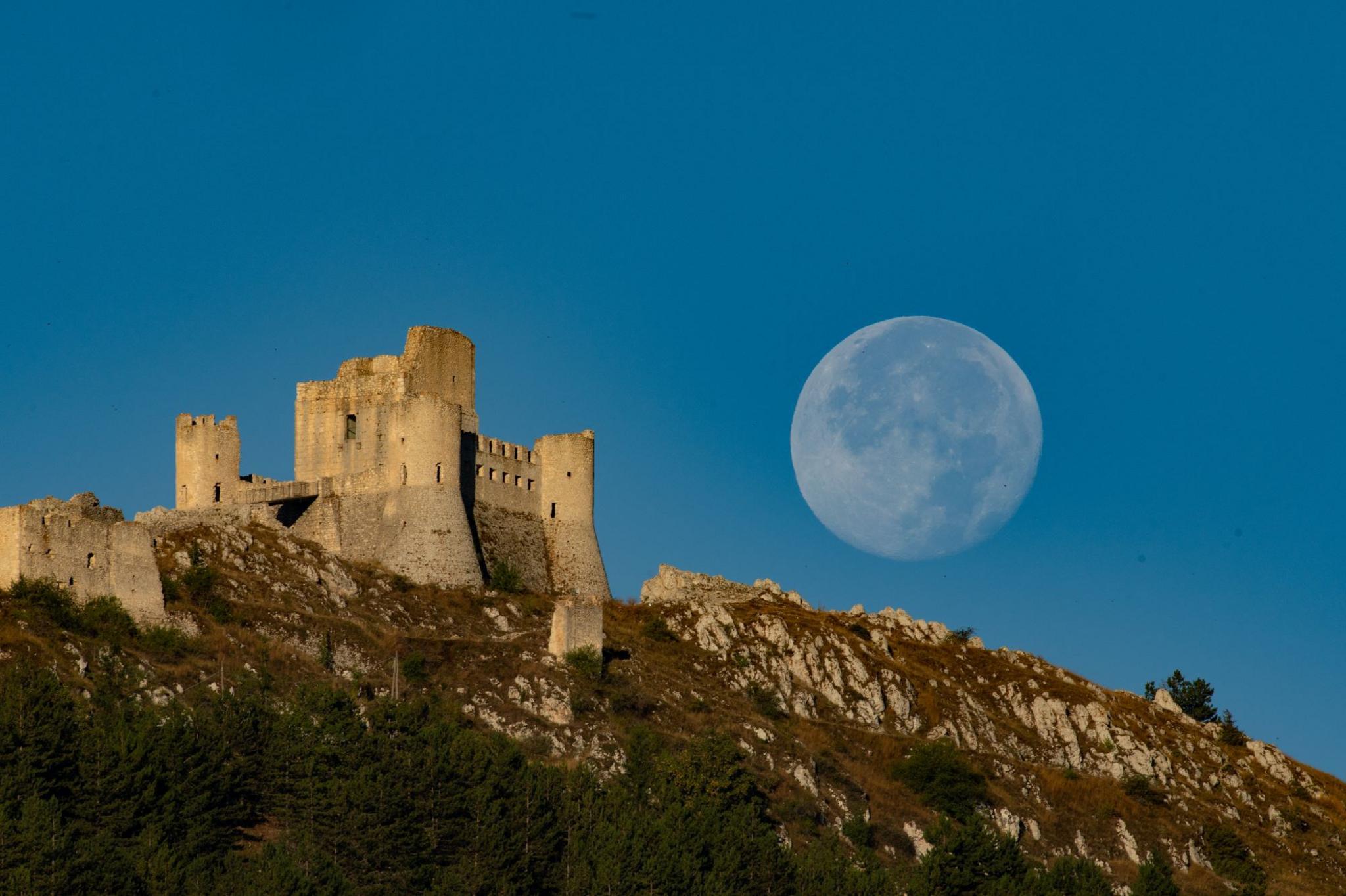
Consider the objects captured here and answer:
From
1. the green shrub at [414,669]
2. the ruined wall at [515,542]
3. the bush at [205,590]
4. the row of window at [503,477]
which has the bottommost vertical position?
the green shrub at [414,669]

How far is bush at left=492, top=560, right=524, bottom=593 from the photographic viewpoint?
95.4 metres

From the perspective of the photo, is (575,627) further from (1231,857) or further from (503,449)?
(1231,857)

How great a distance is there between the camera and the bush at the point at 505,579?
3757 inches

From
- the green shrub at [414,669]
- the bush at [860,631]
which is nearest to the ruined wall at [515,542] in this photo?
the bush at [860,631]

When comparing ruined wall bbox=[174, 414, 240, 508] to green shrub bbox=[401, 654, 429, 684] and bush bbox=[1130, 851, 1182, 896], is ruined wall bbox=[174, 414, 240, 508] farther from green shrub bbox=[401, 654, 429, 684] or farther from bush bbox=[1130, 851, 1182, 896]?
bush bbox=[1130, 851, 1182, 896]

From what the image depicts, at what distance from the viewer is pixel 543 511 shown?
101m

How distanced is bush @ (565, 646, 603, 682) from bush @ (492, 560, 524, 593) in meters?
11.1

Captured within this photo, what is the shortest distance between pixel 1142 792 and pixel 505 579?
89.1 ft

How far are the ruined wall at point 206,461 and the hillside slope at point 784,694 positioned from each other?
1.61m

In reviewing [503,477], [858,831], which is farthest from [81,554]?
[858,831]

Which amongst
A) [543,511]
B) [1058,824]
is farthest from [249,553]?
[1058,824]

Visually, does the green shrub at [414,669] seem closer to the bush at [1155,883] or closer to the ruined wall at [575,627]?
the ruined wall at [575,627]

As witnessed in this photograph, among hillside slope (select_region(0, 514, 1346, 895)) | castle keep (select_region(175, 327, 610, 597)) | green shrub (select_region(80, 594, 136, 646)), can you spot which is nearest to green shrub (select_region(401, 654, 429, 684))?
hillside slope (select_region(0, 514, 1346, 895))

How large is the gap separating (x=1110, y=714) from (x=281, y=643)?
125 ft
